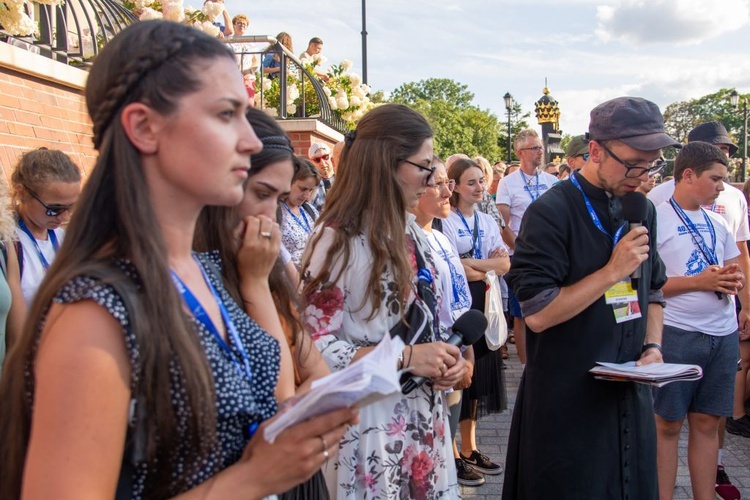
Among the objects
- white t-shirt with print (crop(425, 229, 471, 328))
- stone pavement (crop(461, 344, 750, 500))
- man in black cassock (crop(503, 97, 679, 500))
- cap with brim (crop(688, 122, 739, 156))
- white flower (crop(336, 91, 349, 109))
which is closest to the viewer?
man in black cassock (crop(503, 97, 679, 500))

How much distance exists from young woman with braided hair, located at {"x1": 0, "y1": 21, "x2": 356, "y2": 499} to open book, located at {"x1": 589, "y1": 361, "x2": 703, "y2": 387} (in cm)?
168

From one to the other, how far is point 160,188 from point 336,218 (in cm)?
141

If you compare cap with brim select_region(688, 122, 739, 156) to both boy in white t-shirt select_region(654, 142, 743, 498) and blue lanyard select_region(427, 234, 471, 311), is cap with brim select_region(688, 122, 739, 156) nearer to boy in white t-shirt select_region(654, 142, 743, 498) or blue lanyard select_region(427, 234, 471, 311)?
boy in white t-shirt select_region(654, 142, 743, 498)

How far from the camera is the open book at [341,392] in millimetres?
Result: 1290

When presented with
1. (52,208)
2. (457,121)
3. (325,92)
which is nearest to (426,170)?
(52,208)

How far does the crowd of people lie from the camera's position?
49.3 inches

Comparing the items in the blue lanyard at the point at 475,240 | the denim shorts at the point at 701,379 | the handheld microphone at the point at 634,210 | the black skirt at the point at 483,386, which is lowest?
the black skirt at the point at 483,386

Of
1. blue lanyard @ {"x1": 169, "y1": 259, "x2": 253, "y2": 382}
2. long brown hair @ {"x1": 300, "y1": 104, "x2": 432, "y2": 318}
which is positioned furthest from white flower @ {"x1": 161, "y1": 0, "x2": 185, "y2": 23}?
blue lanyard @ {"x1": 169, "y1": 259, "x2": 253, "y2": 382}

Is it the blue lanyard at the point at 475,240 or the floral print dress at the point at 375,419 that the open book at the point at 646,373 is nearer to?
the floral print dress at the point at 375,419

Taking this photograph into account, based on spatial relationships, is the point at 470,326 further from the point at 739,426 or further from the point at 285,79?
the point at 285,79

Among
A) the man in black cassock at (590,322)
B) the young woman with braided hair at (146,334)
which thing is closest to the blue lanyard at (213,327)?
the young woman with braided hair at (146,334)

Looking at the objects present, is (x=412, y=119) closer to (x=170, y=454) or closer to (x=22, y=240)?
(x=170, y=454)

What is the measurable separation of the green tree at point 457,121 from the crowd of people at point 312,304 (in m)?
44.6

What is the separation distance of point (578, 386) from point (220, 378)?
1.97m
